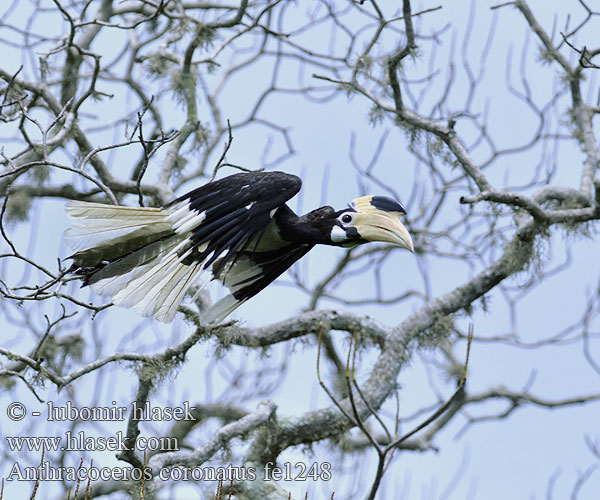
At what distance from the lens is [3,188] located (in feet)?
13.3

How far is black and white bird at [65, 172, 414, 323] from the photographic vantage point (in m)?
2.77

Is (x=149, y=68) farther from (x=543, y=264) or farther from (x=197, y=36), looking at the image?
(x=543, y=264)

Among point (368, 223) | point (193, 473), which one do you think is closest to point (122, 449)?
point (193, 473)

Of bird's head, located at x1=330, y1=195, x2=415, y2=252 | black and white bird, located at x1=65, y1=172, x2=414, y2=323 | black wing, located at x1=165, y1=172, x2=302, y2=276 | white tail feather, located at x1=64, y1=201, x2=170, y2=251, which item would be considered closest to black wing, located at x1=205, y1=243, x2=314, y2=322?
black and white bird, located at x1=65, y1=172, x2=414, y2=323

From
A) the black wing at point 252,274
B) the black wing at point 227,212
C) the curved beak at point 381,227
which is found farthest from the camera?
the black wing at point 252,274

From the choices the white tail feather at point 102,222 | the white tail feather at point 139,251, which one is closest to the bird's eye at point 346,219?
the white tail feather at point 139,251

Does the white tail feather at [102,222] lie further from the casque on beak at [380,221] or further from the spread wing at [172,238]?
the casque on beak at [380,221]

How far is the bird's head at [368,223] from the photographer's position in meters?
3.00

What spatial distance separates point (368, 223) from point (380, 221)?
4 centimetres

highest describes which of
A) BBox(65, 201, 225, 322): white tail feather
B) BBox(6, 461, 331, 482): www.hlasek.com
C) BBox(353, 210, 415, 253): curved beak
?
BBox(353, 210, 415, 253): curved beak

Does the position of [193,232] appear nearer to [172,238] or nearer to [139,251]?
[172,238]

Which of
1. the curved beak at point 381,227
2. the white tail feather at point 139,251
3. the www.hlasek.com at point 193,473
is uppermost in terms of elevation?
the curved beak at point 381,227

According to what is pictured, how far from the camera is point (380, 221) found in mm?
3012

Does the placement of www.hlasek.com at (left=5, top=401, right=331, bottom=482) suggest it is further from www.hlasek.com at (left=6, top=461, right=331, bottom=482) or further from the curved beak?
the curved beak
